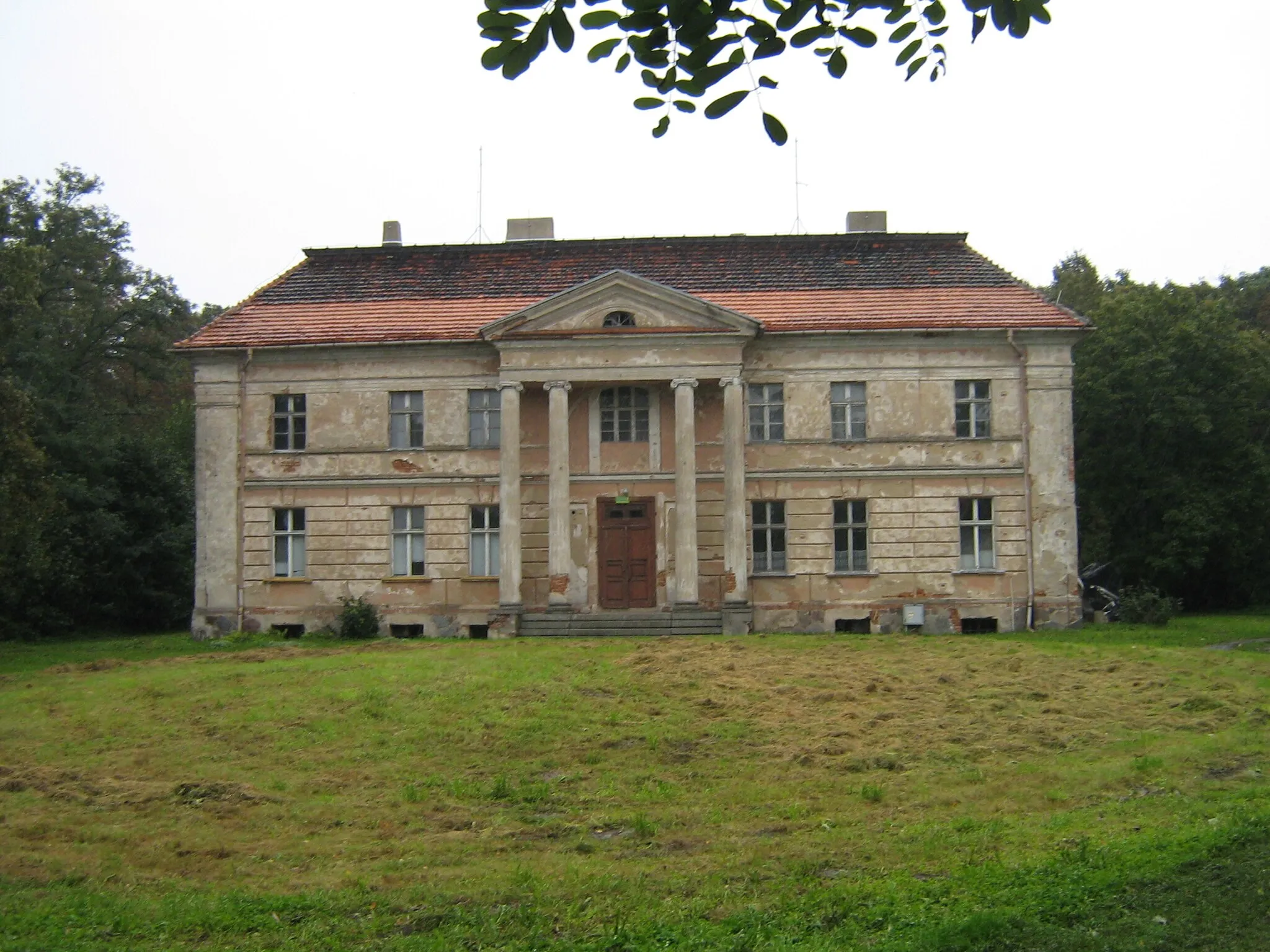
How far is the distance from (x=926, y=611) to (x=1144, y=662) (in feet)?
28.1

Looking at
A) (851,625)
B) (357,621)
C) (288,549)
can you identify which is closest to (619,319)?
(851,625)

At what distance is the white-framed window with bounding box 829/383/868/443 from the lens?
29781 millimetres

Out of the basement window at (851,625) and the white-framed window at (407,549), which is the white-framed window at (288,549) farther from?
the basement window at (851,625)

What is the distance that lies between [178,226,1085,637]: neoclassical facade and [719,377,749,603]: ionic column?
2.3 inches

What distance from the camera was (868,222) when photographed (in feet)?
112

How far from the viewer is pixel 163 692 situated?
19.5m

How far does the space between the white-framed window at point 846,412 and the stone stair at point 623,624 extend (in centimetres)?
538

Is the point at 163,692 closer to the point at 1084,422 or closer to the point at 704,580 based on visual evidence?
the point at 704,580

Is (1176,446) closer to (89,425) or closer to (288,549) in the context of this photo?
(288,549)

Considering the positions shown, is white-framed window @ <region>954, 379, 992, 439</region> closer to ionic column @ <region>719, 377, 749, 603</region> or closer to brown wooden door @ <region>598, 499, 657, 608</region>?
ionic column @ <region>719, 377, 749, 603</region>

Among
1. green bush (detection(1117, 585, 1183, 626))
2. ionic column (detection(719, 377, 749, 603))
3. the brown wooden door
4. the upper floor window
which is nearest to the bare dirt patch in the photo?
ionic column (detection(719, 377, 749, 603))

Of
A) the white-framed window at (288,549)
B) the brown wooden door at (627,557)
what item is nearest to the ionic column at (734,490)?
the brown wooden door at (627,557)

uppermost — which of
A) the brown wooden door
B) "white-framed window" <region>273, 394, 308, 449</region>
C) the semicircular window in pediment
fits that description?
the semicircular window in pediment

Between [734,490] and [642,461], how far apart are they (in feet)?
8.15
